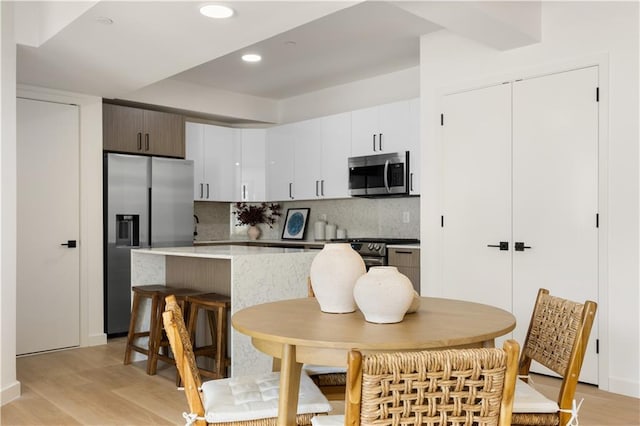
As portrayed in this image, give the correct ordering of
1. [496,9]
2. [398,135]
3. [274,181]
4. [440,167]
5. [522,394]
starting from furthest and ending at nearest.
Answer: [274,181], [398,135], [440,167], [496,9], [522,394]

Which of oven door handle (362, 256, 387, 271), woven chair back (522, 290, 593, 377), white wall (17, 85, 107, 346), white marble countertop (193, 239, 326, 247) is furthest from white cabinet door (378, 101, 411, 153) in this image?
woven chair back (522, 290, 593, 377)

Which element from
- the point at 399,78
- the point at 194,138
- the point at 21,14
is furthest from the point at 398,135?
the point at 21,14

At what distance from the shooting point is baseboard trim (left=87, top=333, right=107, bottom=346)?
195 inches

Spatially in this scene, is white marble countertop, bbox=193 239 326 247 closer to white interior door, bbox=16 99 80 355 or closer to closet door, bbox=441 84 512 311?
white interior door, bbox=16 99 80 355

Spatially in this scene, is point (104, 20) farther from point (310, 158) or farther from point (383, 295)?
point (310, 158)

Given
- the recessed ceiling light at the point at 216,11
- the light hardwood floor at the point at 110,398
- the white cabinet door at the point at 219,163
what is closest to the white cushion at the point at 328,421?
the light hardwood floor at the point at 110,398

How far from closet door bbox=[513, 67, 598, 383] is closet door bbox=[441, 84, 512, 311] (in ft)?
0.27

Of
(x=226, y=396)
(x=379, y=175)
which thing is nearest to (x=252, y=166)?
(x=379, y=175)

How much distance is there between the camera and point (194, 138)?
6102 millimetres

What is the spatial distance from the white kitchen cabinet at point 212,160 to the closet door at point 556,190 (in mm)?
3525

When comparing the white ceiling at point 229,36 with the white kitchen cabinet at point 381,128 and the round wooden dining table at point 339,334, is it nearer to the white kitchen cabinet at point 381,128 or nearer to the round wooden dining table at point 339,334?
the white kitchen cabinet at point 381,128

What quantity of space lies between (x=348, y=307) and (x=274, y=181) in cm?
456

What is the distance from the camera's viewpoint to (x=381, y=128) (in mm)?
5293

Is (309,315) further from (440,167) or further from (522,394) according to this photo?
(440,167)
